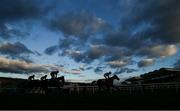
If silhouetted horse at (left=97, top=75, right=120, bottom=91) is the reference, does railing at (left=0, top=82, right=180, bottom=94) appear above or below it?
below

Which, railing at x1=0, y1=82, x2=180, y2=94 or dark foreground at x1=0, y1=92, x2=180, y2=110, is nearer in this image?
dark foreground at x1=0, y1=92, x2=180, y2=110

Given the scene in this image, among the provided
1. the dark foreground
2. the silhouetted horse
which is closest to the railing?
the silhouetted horse

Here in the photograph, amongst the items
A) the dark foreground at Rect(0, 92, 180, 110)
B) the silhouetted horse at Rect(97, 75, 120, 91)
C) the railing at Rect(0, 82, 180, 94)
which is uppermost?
the silhouetted horse at Rect(97, 75, 120, 91)

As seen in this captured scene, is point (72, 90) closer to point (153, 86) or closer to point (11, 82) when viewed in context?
point (153, 86)

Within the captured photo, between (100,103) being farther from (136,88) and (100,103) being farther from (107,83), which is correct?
(136,88)

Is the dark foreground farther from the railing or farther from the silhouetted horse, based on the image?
the railing

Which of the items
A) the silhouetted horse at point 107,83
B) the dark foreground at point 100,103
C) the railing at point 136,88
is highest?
the silhouetted horse at point 107,83

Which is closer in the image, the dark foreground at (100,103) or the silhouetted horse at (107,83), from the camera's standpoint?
the dark foreground at (100,103)

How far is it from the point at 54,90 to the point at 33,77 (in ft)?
14.0

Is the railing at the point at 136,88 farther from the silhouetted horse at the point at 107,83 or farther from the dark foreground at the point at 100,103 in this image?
the dark foreground at the point at 100,103

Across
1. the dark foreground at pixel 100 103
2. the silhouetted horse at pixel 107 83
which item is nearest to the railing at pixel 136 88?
the silhouetted horse at pixel 107 83

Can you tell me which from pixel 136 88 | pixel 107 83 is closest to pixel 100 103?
pixel 107 83

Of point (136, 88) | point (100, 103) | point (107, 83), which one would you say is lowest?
point (100, 103)

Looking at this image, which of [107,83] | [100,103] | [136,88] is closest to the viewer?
[100,103]
